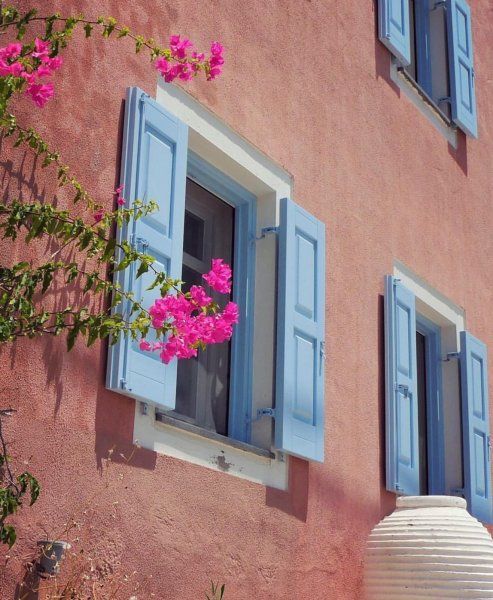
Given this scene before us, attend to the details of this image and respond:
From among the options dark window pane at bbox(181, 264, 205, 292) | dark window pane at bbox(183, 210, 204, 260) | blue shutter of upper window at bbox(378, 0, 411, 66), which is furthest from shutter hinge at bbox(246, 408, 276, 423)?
blue shutter of upper window at bbox(378, 0, 411, 66)

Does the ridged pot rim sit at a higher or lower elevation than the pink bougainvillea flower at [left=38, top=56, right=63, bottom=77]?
lower

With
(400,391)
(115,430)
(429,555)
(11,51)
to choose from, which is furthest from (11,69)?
(400,391)

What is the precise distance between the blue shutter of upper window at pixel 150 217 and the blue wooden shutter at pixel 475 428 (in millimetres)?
2844

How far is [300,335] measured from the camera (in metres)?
5.16

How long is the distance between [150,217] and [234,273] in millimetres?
985

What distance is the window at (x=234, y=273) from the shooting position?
14.5 feet

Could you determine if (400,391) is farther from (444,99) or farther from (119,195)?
(444,99)

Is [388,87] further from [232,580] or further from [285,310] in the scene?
[232,580]

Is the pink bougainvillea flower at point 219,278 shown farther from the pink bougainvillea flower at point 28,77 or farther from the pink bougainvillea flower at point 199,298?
the pink bougainvillea flower at point 28,77

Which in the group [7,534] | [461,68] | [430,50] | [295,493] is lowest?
[7,534]

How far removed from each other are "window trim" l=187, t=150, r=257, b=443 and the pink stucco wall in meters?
0.24

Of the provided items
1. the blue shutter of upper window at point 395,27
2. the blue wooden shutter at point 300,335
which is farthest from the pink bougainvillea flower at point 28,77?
the blue shutter of upper window at point 395,27

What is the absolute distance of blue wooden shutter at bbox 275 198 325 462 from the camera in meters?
4.96

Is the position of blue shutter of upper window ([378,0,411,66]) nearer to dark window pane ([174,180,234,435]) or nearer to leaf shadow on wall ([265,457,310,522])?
dark window pane ([174,180,234,435])
